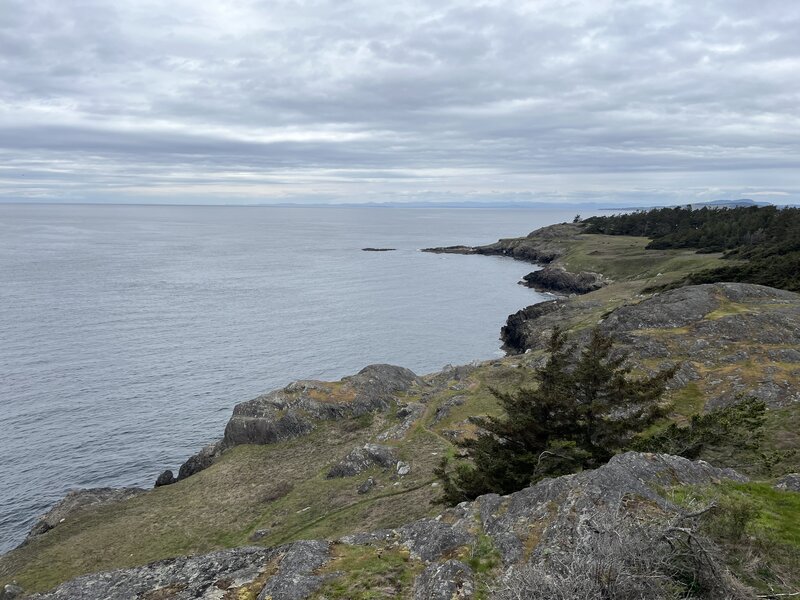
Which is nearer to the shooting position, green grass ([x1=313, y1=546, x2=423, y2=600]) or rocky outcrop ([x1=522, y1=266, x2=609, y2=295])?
green grass ([x1=313, y1=546, x2=423, y2=600])

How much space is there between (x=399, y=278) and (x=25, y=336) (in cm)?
8317

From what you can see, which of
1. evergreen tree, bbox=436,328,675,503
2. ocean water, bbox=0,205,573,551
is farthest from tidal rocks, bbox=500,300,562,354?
evergreen tree, bbox=436,328,675,503

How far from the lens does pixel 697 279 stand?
68.8 meters

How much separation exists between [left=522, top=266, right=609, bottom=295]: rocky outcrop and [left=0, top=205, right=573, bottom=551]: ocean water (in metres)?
5.78

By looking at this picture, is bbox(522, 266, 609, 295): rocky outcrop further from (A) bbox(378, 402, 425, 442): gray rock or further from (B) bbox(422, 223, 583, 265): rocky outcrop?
(A) bbox(378, 402, 425, 442): gray rock

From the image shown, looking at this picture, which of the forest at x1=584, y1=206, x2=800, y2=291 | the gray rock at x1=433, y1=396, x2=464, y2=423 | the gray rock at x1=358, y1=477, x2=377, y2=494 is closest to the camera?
the gray rock at x1=358, y1=477, x2=377, y2=494

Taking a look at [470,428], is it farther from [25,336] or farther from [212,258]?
[212,258]

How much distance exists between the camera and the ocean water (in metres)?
46.2

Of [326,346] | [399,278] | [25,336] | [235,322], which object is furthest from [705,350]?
[399,278]

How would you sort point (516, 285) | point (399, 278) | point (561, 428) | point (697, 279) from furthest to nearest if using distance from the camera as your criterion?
point (399, 278), point (516, 285), point (697, 279), point (561, 428)

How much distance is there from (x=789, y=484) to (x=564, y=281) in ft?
352

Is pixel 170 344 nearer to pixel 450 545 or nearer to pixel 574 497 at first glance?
pixel 450 545

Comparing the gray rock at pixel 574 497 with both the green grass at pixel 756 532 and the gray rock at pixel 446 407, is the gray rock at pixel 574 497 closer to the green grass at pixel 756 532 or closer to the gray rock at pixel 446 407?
the green grass at pixel 756 532

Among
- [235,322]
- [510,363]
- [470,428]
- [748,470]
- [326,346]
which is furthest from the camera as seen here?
[235,322]
